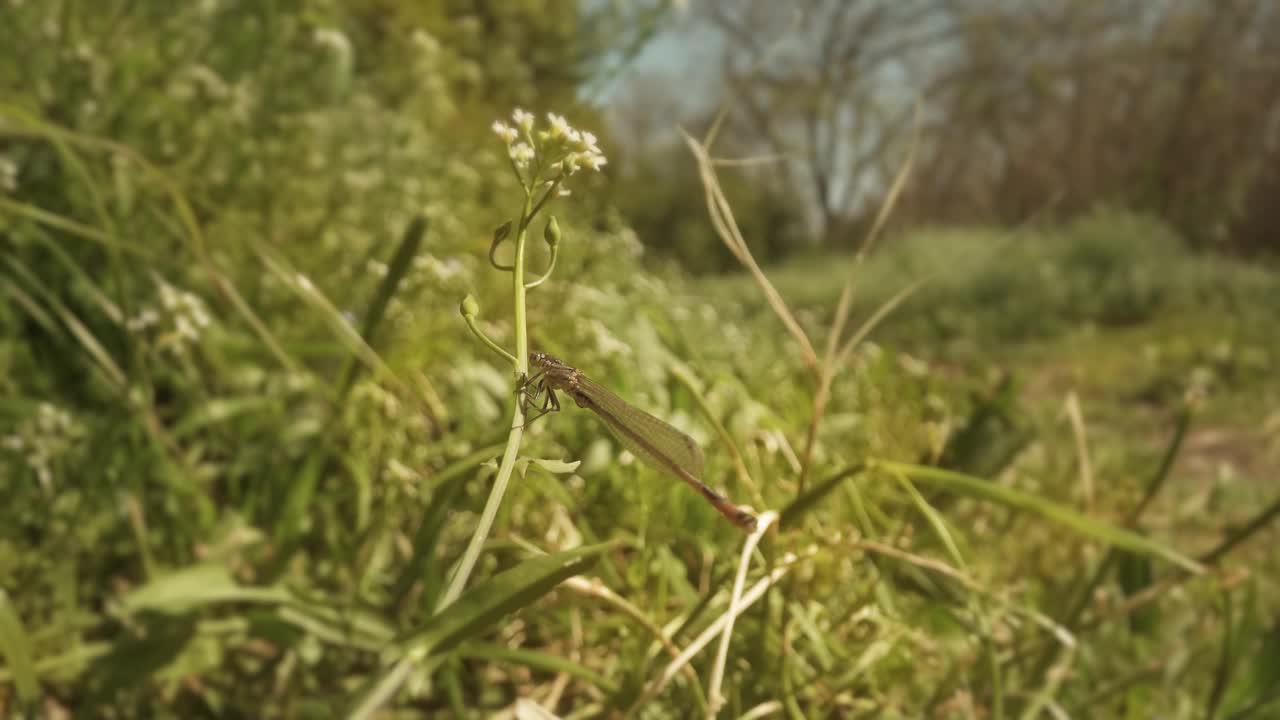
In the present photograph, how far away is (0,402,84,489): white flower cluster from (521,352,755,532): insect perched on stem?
816mm

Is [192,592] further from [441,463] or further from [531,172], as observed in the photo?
[531,172]

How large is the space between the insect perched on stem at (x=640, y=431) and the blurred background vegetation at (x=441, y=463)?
38 millimetres

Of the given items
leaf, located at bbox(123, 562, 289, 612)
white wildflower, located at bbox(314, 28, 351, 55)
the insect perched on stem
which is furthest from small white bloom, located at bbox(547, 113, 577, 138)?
white wildflower, located at bbox(314, 28, 351, 55)

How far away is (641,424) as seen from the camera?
1.52 ft

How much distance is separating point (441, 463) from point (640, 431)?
65 centimetres

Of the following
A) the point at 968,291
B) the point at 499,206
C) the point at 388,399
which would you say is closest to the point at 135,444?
the point at 388,399

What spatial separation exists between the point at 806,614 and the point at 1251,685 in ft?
1.57

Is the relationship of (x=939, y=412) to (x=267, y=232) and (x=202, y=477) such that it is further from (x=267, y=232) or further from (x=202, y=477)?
(x=267, y=232)

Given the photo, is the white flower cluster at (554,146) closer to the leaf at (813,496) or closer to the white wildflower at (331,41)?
the leaf at (813,496)

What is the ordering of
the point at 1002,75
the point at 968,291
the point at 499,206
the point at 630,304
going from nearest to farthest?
the point at 630,304 < the point at 499,206 < the point at 968,291 < the point at 1002,75

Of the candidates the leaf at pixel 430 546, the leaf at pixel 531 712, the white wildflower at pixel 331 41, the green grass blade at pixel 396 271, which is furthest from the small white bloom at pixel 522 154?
the white wildflower at pixel 331 41

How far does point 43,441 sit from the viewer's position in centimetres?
110

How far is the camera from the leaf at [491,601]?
1.36ft

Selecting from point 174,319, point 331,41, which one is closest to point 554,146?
point 174,319
